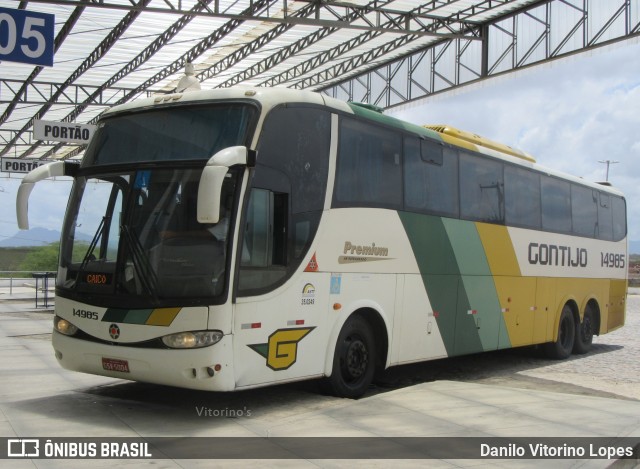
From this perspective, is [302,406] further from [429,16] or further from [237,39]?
[237,39]

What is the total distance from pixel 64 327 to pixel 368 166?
393 cm

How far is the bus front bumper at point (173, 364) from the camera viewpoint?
272 inches

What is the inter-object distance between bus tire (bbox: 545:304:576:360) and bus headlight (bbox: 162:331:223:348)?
8933mm

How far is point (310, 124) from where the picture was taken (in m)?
8.13

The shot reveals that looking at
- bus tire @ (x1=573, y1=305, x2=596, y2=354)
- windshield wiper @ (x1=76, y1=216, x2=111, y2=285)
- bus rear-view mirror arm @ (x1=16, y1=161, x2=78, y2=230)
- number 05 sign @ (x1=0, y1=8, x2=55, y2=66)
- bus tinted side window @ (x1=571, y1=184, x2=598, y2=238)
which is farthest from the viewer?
bus tire @ (x1=573, y1=305, x2=596, y2=354)

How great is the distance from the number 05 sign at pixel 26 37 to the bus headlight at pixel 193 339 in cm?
572

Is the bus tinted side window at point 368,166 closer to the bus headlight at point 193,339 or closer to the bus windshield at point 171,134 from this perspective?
the bus windshield at point 171,134

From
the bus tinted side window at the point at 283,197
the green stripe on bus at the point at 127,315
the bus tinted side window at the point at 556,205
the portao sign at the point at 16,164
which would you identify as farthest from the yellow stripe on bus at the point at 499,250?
the portao sign at the point at 16,164

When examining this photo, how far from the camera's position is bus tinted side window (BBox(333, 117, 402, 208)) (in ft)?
28.2

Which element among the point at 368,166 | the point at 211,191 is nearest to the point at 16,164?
the point at 368,166

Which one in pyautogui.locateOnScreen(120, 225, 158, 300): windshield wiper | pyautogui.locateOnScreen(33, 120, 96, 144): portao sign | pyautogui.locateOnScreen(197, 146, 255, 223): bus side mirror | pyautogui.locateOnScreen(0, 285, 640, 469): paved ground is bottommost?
pyautogui.locateOnScreen(0, 285, 640, 469): paved ground

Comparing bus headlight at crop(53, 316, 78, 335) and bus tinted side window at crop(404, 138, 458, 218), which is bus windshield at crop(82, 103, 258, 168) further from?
bus tinted side window at crop(404, 138, 458, 218)

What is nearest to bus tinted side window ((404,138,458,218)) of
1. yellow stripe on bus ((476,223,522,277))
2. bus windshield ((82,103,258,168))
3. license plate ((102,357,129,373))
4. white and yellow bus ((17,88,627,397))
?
white and yellow bus ((17,88,627,397))

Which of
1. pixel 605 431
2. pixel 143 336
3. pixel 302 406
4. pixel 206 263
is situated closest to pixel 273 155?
pixel 206 263
